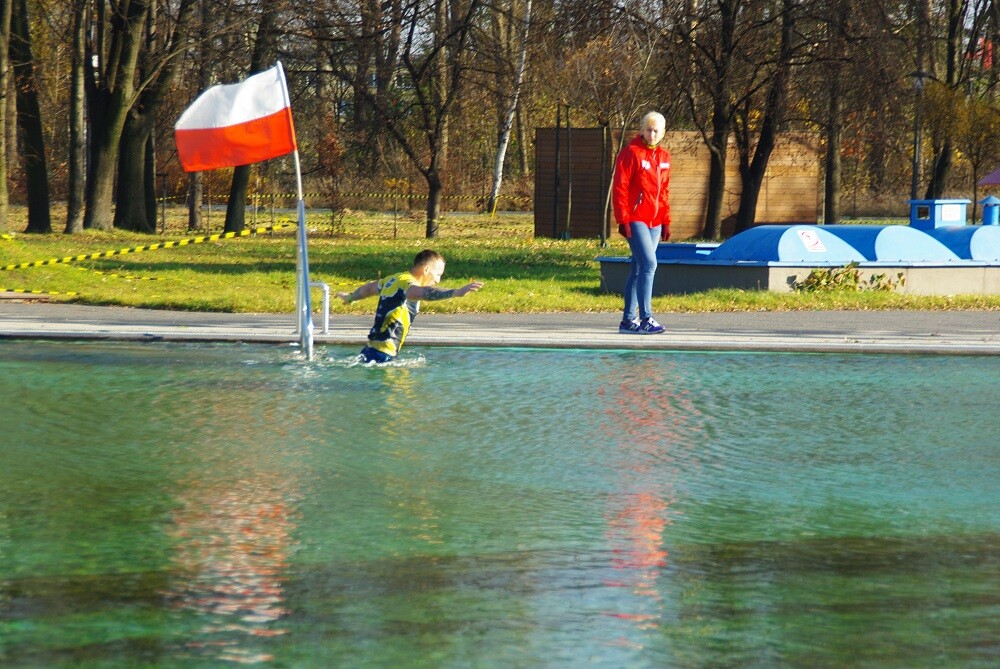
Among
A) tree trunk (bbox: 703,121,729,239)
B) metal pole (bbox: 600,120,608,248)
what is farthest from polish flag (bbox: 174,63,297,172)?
metal pole (bbox: 600,120,608,248)

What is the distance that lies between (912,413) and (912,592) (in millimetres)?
4748

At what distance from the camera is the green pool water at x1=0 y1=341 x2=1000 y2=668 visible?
15.6ft

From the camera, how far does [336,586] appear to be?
5375 millimetres

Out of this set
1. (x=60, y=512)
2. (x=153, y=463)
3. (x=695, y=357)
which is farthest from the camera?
(x=695, y=357)

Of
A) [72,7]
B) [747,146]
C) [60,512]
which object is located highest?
[72,7]

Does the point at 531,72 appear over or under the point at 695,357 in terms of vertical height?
over

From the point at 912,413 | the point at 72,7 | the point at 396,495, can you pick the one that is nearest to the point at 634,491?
the point at 396,495

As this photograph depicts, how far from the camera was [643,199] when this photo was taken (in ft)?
46.1

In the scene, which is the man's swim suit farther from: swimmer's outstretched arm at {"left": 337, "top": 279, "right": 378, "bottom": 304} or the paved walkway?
the paved walkway

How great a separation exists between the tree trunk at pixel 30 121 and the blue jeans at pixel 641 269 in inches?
784

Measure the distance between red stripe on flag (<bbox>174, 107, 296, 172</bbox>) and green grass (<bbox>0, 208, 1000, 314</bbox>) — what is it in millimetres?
4138

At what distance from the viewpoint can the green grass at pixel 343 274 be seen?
16.9 m

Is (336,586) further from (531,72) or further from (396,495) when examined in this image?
(531,72)

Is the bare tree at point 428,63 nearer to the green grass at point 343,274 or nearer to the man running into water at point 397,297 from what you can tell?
the green grass at point 343,274
